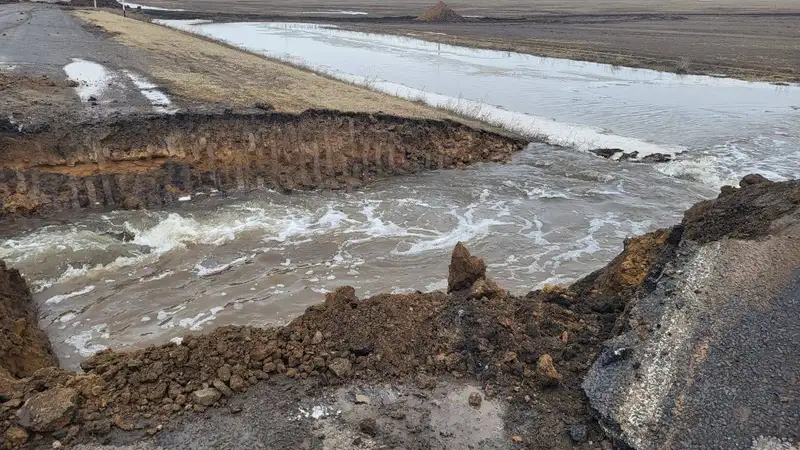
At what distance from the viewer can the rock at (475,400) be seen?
16.7ft

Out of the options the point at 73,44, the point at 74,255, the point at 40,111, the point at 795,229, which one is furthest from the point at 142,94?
the point at 795,229

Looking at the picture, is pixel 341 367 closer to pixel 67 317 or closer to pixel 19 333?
pixel 19 333

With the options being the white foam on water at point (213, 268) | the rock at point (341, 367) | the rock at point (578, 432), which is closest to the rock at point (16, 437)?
the rock at point (341, 367)

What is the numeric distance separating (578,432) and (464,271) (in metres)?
2.68

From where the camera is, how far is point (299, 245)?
11.3 m

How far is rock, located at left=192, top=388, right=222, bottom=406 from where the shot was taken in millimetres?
5047

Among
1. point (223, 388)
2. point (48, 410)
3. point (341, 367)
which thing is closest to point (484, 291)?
point (341, 367)

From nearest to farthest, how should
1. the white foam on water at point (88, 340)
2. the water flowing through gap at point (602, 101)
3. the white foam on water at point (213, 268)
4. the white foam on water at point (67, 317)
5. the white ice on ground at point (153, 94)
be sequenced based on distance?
1. the white foam on water at point (88, 340)
2. the white foam on water at point (67, 317)
3. the white foam on water at point (213, 268)
4. the white ice on ground at point (153, 94)
5. the water flowing through gap at point (602, 101)

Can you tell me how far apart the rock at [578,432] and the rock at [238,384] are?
112 inches

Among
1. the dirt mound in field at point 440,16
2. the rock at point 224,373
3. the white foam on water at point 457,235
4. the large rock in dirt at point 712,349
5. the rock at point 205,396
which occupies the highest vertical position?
the dirt mound in field at point 440,16

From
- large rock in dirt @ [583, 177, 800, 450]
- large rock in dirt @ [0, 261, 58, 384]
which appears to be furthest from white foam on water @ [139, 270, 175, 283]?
large rock in dirt @ [583, 177, 800, 450]

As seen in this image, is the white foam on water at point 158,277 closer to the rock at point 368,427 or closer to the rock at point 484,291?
the rock at point 484,291

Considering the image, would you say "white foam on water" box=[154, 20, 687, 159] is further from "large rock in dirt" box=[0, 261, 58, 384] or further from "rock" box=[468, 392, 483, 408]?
"large rock in dirt" box=[0, 261, 58, 384]

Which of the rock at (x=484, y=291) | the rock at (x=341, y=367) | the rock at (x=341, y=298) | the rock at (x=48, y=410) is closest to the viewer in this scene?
the rock at (x=48, y=410)
